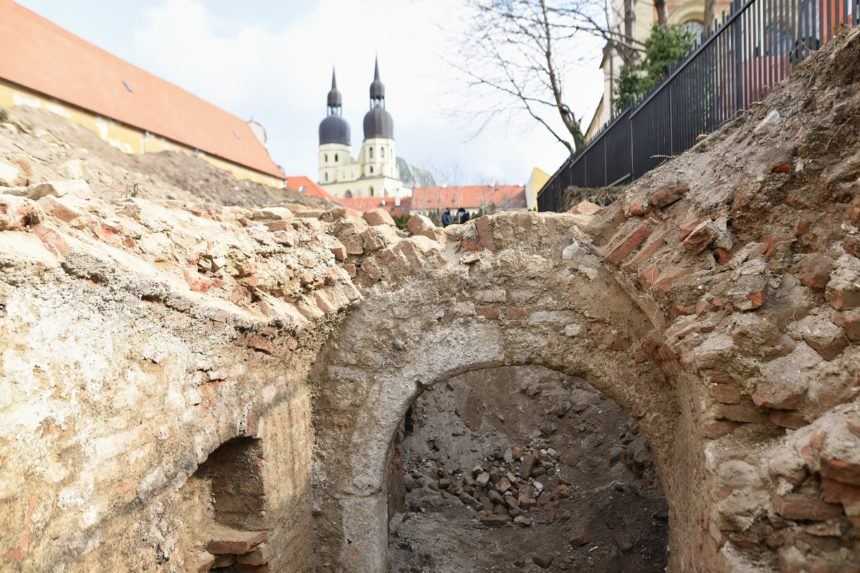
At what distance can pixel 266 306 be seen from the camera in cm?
335

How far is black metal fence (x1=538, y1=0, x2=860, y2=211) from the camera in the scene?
3652mm

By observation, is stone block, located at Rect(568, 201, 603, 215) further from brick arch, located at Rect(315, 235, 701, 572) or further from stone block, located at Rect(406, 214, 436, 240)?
stone block, located at Rect(406, 214, 436, 240)

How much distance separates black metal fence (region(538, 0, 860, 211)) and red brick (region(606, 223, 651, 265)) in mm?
929

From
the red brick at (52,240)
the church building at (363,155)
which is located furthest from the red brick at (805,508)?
the church building at (363,155)

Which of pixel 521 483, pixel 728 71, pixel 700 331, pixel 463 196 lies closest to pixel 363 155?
pixel 463 196

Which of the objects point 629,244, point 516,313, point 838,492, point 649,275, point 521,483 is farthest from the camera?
point 521,483

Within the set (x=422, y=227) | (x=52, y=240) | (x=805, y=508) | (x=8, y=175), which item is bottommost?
(x=805, y=508)

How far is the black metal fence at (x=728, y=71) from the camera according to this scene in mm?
3652

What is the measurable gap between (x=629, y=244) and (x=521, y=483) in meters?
4.07

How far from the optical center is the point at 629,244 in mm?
3631

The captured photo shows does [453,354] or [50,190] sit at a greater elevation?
[50,190]

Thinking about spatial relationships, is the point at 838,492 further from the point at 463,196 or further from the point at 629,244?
the point at 463,196

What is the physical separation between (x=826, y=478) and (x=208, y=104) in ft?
96.0

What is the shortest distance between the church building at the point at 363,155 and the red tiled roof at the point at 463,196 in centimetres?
1971
